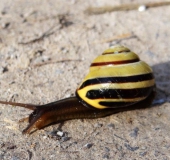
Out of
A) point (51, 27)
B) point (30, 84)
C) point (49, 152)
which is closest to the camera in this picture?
point (49, 152)

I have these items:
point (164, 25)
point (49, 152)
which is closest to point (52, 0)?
point (164, 25)

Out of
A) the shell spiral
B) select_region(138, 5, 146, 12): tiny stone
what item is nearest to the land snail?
the shell spiral

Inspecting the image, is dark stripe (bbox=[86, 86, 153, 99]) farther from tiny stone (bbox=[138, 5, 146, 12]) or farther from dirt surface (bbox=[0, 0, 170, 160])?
tiny stone (bbox=[138, 5, 146, 12])

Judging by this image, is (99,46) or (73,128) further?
(99,46)

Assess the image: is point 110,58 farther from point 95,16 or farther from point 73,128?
point 95,16

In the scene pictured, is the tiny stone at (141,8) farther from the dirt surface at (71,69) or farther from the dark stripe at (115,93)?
the dark stripe at (115,93)

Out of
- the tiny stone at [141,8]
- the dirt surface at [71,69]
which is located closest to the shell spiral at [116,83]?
the dirt surface at [71,69]
